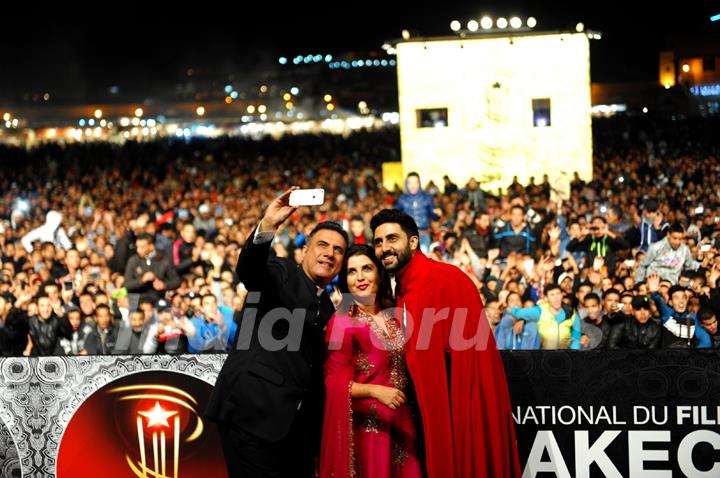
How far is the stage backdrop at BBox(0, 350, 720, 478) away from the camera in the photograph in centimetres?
643

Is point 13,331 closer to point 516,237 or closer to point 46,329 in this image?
point 46,329

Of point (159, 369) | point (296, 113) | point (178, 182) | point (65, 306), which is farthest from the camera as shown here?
point (296, 113)

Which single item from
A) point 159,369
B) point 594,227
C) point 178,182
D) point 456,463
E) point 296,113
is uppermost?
point 296,113

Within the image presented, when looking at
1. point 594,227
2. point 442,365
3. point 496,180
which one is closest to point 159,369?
point 442,365

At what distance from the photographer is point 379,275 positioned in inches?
226

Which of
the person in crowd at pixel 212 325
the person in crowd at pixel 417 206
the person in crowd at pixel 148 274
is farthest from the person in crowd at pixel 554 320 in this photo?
the person in crowd at pixel 417 206

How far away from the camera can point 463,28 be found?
2445 cm

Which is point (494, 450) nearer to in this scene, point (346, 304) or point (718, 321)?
point (346, 304)

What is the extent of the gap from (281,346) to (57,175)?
1041 inches

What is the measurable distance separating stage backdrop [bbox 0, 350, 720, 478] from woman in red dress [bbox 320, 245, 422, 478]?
1017mm

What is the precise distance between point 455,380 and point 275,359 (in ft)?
2.81

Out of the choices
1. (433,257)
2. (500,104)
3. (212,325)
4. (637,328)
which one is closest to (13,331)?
(212,325)

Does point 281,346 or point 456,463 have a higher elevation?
point 281,346

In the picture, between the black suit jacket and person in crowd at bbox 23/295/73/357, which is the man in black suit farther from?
person in crowd at bbox 23/295/73/357
